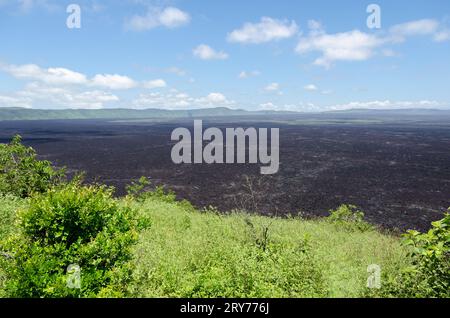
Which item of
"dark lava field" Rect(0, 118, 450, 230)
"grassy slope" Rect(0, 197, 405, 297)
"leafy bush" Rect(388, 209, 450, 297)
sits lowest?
"dark lava field" Rect(0, 118, 450, 230)

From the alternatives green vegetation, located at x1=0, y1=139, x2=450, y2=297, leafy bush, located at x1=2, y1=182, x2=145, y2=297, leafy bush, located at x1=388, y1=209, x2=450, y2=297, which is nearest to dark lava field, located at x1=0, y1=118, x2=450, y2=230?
green vegetation, located at x1=0, y1=139, x2=450, y2=297

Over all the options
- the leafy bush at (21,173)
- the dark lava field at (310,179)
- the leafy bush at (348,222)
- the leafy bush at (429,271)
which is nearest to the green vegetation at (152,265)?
the leafy bush at (429,271)

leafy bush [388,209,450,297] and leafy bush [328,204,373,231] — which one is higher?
leafy bush [388,209,450,297]

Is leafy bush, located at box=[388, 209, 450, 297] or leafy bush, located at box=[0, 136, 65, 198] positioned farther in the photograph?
leafy bush, located at box=[0, 136, 65, 198]

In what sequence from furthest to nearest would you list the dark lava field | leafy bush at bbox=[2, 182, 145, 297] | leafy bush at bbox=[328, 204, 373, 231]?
the dark lava field → leafy bush at bbox=[328, 204, 373, 231] → leafy bush at bbox=[2, 182, 145, 297]

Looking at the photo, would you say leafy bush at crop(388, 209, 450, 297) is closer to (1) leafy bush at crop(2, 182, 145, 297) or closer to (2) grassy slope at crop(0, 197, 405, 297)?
(2) grassy slope at crop(0, 197, 405, 297)

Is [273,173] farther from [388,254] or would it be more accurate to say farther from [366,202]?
[388,254]
